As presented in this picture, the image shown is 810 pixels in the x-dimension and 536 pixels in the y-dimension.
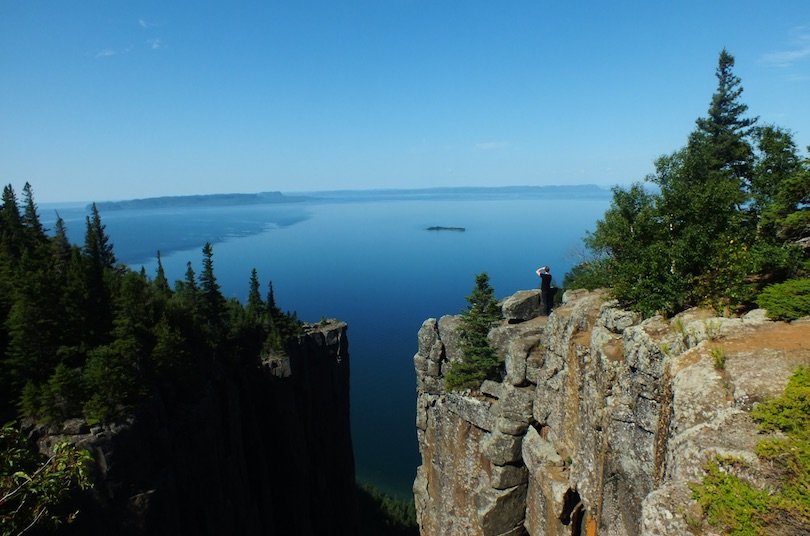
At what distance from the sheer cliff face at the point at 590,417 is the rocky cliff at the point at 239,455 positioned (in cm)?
1640

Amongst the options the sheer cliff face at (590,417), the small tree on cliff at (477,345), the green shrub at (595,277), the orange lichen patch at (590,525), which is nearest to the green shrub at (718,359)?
the sheer cliff face at (590,417)

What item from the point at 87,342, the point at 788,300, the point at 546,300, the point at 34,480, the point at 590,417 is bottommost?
the point at 87,342

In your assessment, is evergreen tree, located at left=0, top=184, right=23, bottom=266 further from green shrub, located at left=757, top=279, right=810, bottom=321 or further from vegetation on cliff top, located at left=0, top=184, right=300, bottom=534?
green shrub, located at left=757, top=279, right=810, bottom=321

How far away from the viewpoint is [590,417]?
1650 centimetres

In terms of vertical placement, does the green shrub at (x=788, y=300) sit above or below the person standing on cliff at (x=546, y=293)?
above

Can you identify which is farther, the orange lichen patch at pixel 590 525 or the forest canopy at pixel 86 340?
the forest canopy at pixel 86 340

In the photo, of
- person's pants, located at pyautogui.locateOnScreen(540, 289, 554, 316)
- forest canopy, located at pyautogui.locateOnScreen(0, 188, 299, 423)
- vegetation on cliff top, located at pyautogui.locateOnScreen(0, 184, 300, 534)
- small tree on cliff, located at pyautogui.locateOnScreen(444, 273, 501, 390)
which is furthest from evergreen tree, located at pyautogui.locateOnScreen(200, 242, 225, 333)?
person's pants, located at pyautogui.locateOnScreen(540, 289, 554, 316)

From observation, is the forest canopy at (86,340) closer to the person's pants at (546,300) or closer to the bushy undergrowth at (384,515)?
the person's pants at (546,300)

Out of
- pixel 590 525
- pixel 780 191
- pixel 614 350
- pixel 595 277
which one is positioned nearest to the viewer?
pixel 780 191

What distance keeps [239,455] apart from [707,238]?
129ft

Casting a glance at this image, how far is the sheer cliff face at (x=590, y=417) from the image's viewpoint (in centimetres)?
887

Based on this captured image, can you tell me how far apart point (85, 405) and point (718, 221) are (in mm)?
33698

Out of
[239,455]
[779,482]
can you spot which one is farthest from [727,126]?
[239,455]

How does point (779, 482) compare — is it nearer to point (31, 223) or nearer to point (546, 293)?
point (546, 293)
